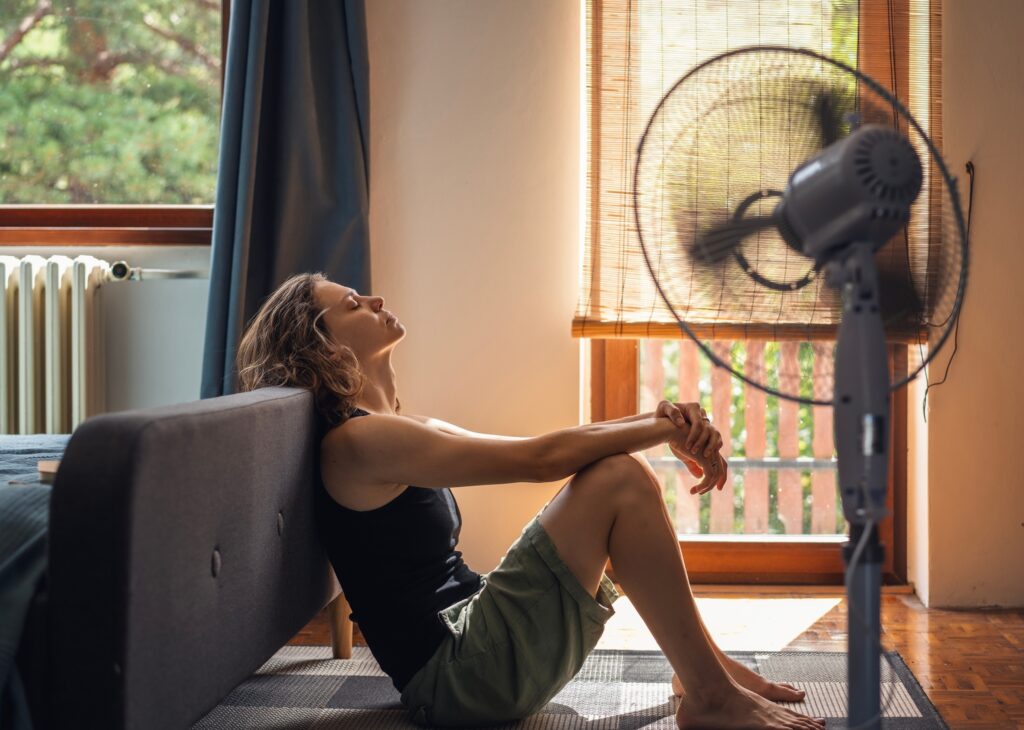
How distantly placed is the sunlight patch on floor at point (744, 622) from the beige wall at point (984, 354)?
0.33 meters

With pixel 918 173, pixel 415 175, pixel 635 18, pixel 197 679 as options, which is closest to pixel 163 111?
pixel 415 175

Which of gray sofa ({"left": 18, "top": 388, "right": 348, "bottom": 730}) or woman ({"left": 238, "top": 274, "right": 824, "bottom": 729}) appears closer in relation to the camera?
gray sofa ({"left": 18, "top": 388, "right": 348, "bottom": 730})

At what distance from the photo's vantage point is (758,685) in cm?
172

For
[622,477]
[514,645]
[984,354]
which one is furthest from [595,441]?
[984,354]

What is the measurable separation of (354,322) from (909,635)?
1.36m

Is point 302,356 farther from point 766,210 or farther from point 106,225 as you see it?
point 106,225

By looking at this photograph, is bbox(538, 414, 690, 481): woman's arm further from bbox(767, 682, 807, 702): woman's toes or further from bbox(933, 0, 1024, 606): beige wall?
bbox(933, 0, 1024, 606): beige wall

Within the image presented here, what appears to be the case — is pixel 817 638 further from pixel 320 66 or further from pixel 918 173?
pixel 320 66

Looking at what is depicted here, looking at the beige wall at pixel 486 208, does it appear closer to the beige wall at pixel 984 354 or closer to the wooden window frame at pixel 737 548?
the wooden window frame at pixel 737 548

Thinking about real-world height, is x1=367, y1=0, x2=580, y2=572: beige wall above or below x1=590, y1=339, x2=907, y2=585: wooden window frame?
above

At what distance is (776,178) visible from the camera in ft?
3.83

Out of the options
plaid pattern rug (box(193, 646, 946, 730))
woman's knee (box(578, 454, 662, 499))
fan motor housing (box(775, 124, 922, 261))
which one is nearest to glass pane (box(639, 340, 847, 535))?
plaid pattern rug (box(193, 646, 946, 730))

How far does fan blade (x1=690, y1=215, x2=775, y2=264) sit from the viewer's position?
1.15m

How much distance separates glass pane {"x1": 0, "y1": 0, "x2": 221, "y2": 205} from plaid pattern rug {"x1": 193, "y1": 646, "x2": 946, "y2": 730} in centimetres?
137
